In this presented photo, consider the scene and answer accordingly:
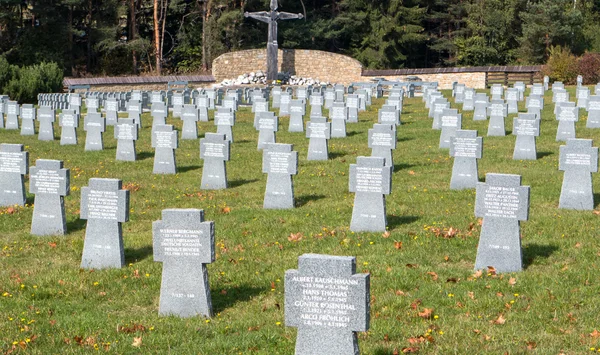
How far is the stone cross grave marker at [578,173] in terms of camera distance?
1427 centimetres

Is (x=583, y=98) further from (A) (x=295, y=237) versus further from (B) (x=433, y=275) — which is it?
(B) (x=433, y=275)

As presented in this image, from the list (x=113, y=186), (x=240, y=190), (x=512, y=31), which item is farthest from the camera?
(x=512, y=31)

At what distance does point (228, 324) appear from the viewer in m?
9.14

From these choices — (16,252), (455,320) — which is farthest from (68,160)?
(455,320)

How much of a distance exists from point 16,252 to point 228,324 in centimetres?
462

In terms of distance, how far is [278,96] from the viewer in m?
36.0

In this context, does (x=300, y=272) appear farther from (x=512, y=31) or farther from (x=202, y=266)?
(x=512, y=31)

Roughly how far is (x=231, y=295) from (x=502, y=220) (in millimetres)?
3215

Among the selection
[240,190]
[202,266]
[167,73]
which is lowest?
[167,73]

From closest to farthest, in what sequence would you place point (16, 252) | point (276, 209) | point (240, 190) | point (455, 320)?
point (455, 320) < point (16, 252) < point (276, 209) < point (240, 190)

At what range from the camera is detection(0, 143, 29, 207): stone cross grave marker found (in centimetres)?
1527

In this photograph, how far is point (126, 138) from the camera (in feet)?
71.6

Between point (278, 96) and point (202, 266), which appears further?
point (278, 96)

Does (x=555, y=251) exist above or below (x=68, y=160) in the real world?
above
